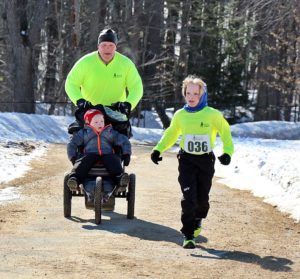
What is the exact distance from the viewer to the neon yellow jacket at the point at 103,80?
980cm

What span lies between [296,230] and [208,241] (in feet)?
4.40

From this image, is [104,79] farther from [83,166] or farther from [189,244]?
[189,244]

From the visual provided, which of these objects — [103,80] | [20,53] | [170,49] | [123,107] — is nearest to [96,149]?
[123,107]

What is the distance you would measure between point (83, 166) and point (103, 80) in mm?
1309

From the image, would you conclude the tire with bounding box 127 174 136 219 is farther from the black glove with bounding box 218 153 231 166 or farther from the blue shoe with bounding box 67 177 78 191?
the black glove with bounding box 218 153 231 166

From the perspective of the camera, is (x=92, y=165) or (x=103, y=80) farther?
(x=103, y=80)


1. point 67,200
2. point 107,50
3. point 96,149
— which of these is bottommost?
point 67,200

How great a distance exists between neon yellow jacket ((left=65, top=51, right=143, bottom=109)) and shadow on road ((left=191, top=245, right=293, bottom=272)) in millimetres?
2711

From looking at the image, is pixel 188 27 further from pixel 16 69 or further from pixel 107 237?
pixel 107 237

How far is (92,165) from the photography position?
9141 mm

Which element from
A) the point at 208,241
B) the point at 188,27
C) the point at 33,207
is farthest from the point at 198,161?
the point at 188,27

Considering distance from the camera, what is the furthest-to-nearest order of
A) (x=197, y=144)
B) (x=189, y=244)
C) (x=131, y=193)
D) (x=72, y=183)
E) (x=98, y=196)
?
(x=131, y=193), (x=72, y=183), (x=98, y=196), (x=197, y=144), (x=189, y=244)

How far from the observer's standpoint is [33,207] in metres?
10.1

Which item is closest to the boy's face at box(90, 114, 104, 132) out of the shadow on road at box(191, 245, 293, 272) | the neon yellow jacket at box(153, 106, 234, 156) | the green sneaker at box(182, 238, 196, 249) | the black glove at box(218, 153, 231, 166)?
the neon yellow jacket at box(153, 106, 234, 156)
